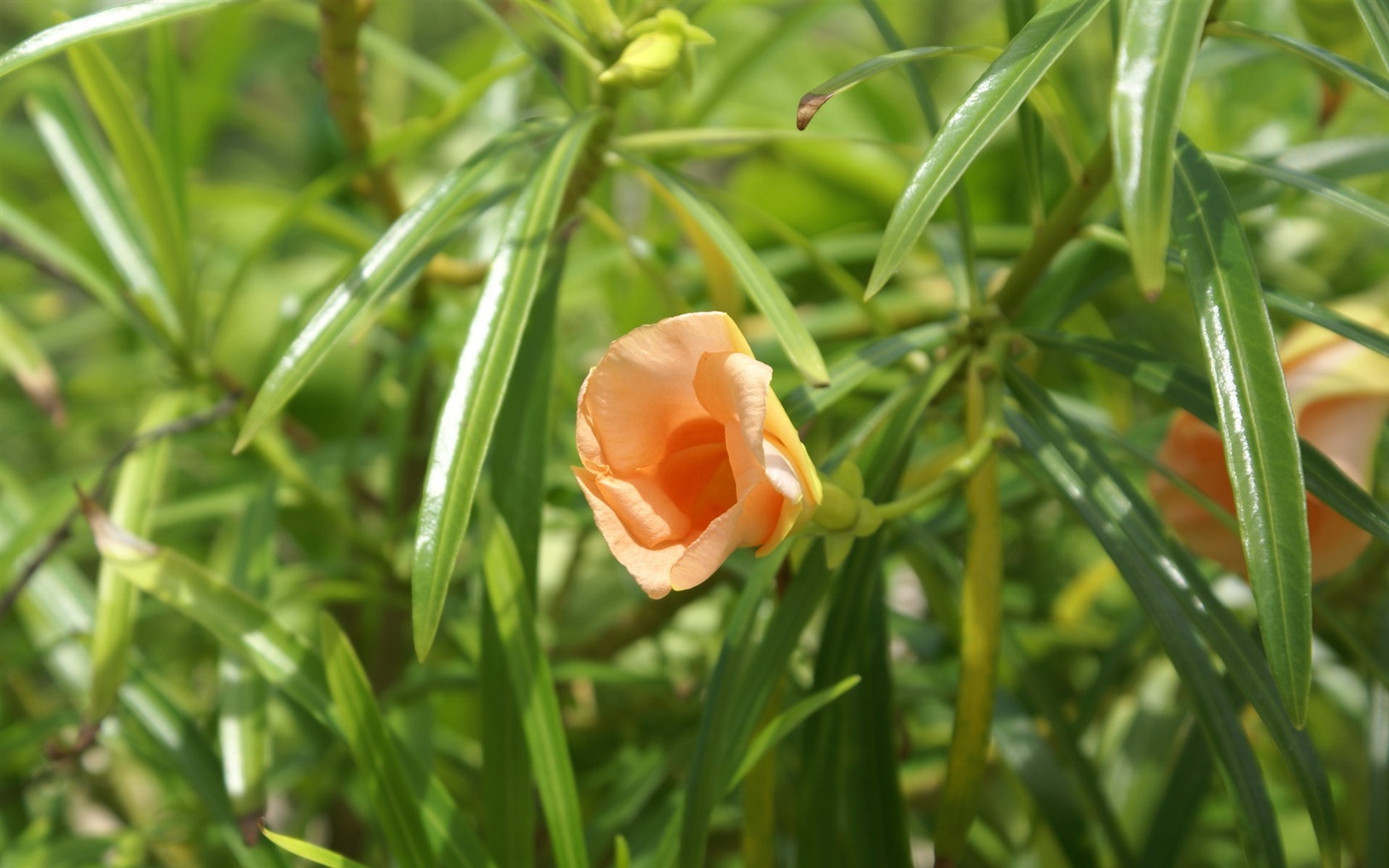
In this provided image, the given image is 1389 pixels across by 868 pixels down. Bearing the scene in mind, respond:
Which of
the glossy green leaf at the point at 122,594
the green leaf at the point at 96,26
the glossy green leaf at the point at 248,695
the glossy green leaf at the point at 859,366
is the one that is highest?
the green leaf at the point at 96,26

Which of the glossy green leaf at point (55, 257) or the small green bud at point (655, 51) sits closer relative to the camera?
the small green bud at point (655, 51)

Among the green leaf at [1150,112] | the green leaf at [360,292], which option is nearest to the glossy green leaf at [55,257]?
the green leaf at [360,292]

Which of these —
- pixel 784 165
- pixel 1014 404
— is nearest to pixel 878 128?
pixel 784 165

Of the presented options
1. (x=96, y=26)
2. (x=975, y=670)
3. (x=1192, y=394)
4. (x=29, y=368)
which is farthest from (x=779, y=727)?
(x=29, y=368)

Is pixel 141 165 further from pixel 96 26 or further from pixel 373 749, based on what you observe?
pixel 373 749

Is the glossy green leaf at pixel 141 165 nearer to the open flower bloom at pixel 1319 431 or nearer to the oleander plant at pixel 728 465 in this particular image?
the oleander plant at pixel 728 465

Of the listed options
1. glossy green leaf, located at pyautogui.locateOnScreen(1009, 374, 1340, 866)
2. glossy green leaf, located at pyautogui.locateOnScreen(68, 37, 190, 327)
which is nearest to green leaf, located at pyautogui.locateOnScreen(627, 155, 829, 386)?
glossy green leaf, located at pyautogui.locateOnScreen(1009, 374, 1340, 866)

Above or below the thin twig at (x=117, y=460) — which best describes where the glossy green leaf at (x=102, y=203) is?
above

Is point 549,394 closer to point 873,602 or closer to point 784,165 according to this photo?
point 873,602
